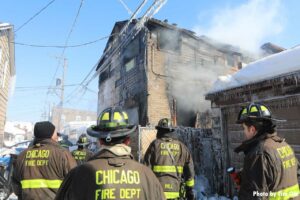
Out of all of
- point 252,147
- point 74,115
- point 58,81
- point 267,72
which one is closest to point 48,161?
point 252,147

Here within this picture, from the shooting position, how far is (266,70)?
21.2 ft

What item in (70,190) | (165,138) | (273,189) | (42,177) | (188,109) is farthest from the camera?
(188,109)

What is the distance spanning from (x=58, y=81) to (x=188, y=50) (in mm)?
20995

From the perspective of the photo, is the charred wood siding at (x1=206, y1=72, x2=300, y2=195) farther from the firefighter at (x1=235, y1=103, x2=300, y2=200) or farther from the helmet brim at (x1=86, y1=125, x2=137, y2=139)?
the helmet brim at (x1=86, y1=125, x2=137, y2=139)

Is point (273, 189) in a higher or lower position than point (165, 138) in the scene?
lower

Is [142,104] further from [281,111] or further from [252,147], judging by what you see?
[252,147]

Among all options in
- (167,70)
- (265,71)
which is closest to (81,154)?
(265,71)

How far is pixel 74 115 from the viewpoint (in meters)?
79.1

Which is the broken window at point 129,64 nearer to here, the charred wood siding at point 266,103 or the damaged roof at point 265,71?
the charred wood siding at point 266,103

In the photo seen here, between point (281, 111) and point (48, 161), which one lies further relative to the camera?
point (281, 111)

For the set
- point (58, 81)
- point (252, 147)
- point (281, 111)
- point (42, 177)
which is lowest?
point (42, 177)

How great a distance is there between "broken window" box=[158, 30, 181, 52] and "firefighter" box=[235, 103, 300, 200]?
11.3 metres

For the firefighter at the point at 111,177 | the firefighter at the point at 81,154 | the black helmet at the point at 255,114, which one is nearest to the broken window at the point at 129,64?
the firefighter at the point at 81,154

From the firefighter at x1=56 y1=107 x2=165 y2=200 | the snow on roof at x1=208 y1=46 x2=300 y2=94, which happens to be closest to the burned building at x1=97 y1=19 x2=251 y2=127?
the snow on roof at x1=208 y1=46 x2=300 y2=94
